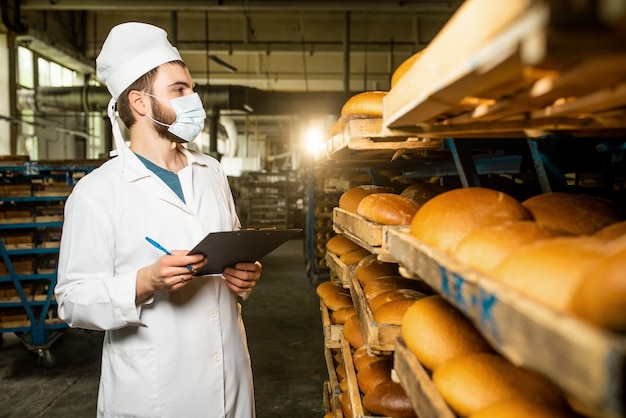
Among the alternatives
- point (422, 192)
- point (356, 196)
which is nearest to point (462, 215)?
point (422, 192)

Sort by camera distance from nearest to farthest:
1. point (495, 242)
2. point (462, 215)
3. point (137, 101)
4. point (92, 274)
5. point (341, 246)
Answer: point (495, 242)
point (462, 215)
point (92, 274)
point (137, 101)
point (341, 246)

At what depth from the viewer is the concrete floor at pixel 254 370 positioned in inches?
146

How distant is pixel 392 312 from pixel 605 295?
1.24 m

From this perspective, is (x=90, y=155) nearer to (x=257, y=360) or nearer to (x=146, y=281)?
(x=257, y=360)

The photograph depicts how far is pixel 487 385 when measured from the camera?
987 millimetres

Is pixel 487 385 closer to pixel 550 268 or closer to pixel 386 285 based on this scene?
pixel 550 268

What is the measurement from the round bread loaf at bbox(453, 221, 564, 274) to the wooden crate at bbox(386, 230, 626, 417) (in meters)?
0.06

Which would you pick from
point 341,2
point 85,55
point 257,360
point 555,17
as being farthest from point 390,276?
point 85,55

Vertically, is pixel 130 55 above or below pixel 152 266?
above

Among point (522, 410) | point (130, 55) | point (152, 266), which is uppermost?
point (130, 55)

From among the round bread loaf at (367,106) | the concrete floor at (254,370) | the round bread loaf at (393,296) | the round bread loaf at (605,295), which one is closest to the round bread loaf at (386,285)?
the round bread loaf at (393,296)

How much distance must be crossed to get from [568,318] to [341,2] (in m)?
7.52

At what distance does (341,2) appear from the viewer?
23.7ft

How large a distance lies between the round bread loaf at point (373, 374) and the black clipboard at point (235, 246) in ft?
2.39
